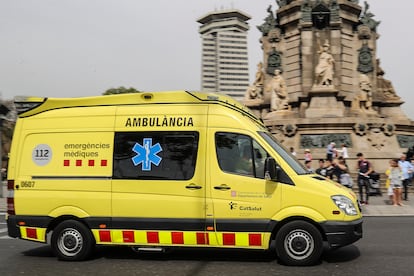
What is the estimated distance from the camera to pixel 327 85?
23.5m

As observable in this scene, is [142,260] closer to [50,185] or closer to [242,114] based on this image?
[50,185]

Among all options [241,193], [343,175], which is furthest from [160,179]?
[343,175]

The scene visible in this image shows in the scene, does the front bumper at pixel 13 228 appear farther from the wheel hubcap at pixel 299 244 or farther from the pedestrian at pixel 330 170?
the pedestrian at pixel 330 170

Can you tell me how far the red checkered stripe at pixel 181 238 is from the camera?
22.4 feet

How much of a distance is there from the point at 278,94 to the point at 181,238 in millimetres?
18741

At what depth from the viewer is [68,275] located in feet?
21.3

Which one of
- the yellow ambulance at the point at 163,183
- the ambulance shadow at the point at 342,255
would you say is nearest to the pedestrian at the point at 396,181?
the ambulance shadow at the point at 342,255

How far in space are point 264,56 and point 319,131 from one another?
7.02 m

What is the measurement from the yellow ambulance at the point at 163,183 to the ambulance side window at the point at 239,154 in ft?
0.05

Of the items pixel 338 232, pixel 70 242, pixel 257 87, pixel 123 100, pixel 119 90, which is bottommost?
pixel 70 242

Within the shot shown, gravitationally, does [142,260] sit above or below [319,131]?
below

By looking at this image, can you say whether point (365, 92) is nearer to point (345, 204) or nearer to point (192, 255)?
point (345, 204)

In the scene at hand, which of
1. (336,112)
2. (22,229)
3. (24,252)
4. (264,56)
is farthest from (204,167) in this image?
(264,56)

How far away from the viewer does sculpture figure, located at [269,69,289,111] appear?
81.4 feet
